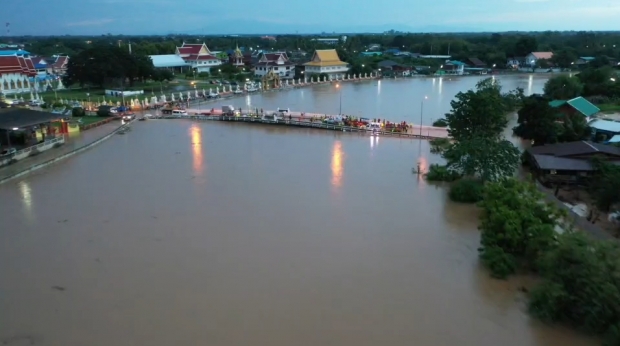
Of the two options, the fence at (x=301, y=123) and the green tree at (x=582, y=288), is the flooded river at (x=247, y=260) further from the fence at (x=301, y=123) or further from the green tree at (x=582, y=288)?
the fence at (x=301, y=123)

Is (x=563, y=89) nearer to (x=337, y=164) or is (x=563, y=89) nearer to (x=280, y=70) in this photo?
(x=337, y=164)

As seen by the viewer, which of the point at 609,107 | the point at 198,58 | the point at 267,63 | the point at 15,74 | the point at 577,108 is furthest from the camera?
the point at 198,58

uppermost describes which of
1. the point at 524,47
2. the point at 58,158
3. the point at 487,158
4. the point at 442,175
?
the point at 524,47

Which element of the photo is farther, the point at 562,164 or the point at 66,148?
the point at 66,148

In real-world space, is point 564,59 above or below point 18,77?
below

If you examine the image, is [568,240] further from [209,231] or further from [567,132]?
[567,132]

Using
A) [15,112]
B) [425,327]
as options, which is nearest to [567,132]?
[425,327]

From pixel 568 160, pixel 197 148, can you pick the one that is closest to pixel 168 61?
→ pixel 197 148

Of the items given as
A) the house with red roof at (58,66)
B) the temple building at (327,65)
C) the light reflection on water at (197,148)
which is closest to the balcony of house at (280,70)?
the temple building at (327,65)
